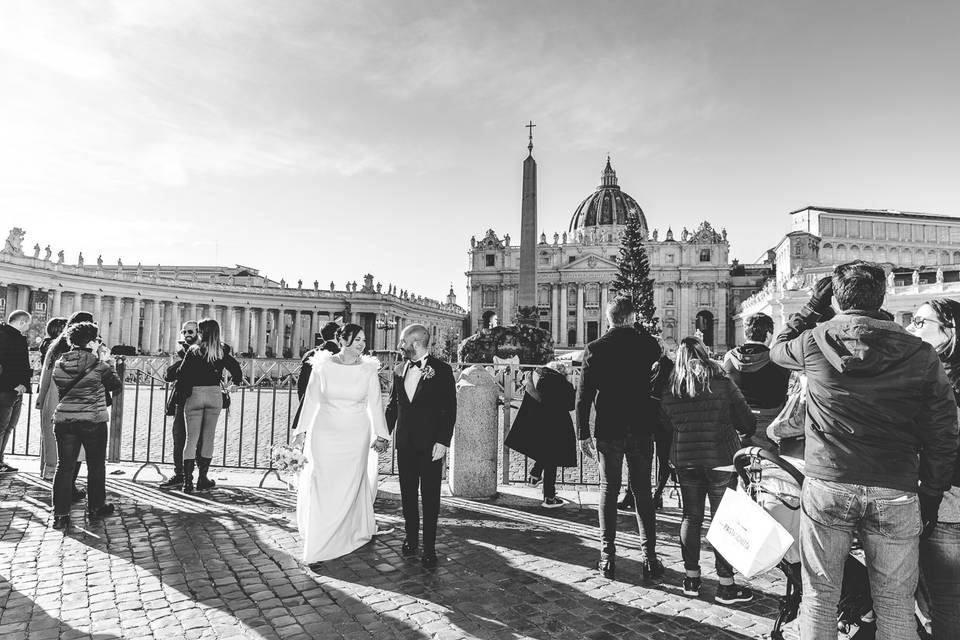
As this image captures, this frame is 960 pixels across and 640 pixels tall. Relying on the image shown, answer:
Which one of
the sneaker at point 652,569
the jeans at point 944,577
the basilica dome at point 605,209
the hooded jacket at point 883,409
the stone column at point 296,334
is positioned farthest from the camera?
the basilica dome at point 605,209

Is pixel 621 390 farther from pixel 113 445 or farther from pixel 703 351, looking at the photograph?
pixel 113 445

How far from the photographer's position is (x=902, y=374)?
2.72 m

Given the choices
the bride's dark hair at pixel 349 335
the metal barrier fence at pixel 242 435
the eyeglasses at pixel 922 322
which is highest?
the eyeglasses at pixel 922 322

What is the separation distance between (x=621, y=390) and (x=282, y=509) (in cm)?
405

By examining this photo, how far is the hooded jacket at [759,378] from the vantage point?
17.1ft

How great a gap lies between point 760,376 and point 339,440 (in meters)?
3.65

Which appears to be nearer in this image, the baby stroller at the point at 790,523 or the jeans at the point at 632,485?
the baby stroller at the point at 790,523

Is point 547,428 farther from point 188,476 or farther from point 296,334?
point 296,334

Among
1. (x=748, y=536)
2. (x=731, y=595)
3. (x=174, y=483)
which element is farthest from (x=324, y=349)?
(x=748, y=536)

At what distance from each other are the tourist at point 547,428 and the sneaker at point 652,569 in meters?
2.05

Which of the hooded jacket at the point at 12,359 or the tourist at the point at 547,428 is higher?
the hooded jacket at the point at 12,359

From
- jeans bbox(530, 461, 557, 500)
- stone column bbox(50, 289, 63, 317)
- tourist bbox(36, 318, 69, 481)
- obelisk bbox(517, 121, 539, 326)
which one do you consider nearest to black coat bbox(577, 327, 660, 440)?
jeans bbox(530, 461, 557, 500)

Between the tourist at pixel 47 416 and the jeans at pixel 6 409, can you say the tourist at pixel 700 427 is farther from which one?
the jeans at pixel 6 409

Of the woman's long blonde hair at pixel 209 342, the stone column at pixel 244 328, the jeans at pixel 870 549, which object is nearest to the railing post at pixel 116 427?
the woman's long blonde hair at pixel 209 342
